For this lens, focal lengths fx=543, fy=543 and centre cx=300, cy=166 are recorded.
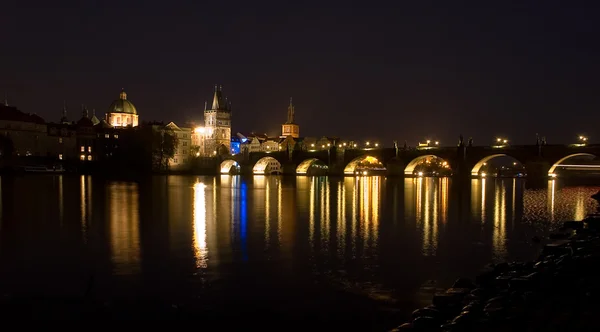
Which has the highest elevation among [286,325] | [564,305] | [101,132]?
[101,132]

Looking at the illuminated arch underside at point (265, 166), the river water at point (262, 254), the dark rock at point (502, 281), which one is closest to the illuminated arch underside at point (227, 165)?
the illuminated arch underside at point (265, 166)

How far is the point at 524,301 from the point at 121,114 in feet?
455

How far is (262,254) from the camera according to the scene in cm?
1878

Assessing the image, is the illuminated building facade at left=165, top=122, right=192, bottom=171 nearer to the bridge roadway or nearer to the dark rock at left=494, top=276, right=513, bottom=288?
the bridge roadway

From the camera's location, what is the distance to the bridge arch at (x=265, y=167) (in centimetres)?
12995

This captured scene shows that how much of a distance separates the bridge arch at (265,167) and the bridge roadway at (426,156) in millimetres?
558

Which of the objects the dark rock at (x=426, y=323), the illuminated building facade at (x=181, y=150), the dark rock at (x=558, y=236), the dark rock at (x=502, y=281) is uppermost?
the illuminated building facade at (x=181, y=150)

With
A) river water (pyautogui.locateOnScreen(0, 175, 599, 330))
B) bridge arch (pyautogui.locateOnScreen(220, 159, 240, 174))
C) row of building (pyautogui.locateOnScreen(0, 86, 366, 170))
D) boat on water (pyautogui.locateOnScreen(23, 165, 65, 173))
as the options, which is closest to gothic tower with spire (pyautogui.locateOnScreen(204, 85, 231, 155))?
row of building (pyautogui.locateOnScreen(0, 86, 366, 170))

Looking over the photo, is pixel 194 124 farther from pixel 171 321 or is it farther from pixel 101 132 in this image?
pixel 171 321

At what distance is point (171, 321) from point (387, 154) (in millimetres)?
88435

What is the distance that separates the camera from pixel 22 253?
60.6 feet

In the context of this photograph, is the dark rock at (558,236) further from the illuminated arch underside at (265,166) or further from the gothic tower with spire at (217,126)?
the gothic tower with spire at (217,126)

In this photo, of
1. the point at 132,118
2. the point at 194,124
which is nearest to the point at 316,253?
the point at 132,118

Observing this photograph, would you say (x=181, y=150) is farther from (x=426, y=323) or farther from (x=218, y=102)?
(x=426, y=323)
